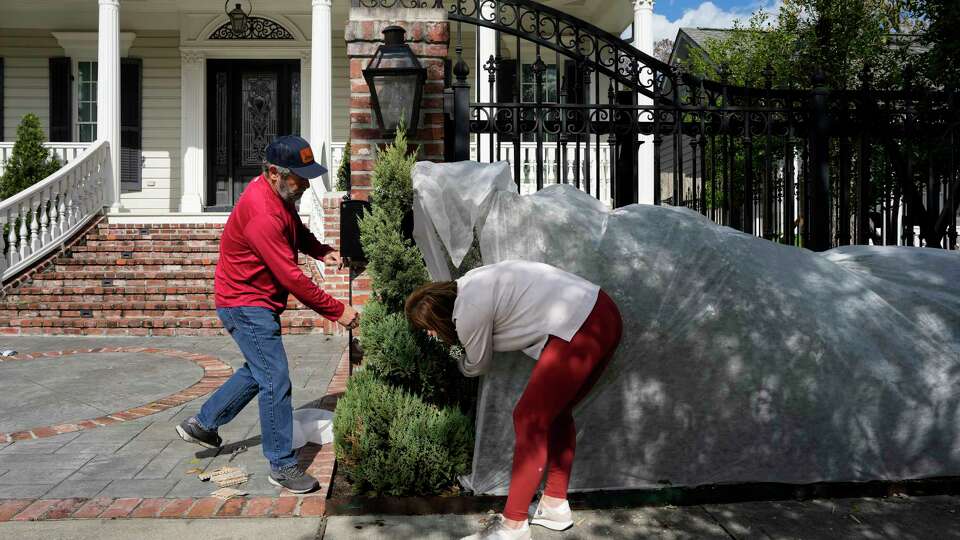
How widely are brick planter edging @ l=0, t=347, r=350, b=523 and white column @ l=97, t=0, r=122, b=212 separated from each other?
31.7 ft

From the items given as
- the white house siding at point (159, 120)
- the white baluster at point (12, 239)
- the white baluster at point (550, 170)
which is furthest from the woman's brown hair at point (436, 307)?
the white house siding at point (159, 120)

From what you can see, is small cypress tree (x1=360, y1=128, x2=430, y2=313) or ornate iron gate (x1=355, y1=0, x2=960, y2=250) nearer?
small cypress tree (x1=360, y1=128, x2=430, y2=313)

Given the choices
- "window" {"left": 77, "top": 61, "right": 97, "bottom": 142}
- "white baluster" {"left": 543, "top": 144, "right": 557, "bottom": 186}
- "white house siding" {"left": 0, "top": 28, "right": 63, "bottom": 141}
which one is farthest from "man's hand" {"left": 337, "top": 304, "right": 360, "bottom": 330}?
"white house siding" {"left": 0, "top": 28, "right": 63, "bottom": 141}

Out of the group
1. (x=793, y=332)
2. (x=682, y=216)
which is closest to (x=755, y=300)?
(x=793, y=332)

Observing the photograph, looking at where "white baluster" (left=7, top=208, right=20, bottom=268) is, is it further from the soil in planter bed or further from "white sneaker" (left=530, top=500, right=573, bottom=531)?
"white sneaker" (left=530, top=500, right=573, bottom=531)

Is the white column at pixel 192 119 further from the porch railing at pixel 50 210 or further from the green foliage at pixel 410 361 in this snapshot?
the green foliage at pixel 410 361

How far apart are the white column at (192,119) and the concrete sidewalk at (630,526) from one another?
11601 millimetres

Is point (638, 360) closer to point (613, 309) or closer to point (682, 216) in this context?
point (613, 309)

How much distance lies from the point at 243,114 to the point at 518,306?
42.1ft

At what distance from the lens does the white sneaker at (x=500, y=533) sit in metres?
3.02

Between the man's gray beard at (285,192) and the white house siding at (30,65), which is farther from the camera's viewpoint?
the white house siding at (30,65)

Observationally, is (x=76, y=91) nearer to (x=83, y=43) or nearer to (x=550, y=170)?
(x=83, y=43)

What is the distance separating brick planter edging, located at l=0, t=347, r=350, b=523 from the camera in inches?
136

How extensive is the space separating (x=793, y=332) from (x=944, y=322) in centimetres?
81
